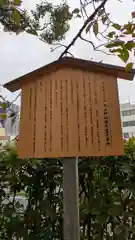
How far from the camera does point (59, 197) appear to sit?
1.55 metres

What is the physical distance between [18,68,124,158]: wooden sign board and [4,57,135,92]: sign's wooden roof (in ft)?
0.07

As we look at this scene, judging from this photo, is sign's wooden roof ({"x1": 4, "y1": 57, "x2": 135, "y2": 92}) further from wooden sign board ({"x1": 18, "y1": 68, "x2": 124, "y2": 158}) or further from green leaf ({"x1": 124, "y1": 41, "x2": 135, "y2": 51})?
green leaf ({"x1": 124, "y1": 41, "x2": 135, "y2": 51})

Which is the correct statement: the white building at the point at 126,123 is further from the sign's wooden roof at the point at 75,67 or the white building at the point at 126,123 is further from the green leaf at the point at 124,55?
the green leaf at the point at 124,55

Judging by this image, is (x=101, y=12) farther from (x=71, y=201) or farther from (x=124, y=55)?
(x=71, y=201)

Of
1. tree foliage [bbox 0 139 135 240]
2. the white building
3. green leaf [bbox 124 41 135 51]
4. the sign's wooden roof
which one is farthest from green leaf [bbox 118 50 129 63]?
tree foliage [bbox 0 139 135 240]

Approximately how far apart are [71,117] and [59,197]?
1.77ft

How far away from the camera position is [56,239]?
1514 millimetres

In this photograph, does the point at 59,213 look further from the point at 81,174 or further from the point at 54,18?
the point at 54,18

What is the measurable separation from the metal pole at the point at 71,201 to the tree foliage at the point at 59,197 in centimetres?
19

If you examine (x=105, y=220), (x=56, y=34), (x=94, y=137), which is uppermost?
(x=56, y=34)

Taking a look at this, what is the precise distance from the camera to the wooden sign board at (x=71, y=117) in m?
1.23

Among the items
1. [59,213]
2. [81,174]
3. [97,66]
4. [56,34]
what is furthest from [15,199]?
[56,34]

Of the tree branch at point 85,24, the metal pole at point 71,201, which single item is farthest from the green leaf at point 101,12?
the metal pole at point 71,201

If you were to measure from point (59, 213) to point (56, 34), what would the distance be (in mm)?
1297
